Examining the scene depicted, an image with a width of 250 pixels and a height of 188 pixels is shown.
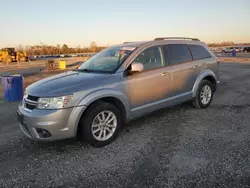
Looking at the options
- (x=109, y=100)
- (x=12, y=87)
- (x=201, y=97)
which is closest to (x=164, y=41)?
(x=201, y=97)

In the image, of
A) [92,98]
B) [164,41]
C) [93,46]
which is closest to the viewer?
[92,98]

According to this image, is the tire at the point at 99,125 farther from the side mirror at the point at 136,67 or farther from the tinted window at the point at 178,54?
the tinted window at the point at 178,54

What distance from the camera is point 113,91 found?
3.94 metres

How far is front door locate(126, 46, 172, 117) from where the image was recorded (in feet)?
14.0

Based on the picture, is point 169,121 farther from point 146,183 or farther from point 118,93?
point 146,183

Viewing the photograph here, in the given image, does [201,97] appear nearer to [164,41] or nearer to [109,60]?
[164,41]

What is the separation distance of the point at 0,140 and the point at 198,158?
363 centimetres

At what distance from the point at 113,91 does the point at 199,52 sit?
2.96 m

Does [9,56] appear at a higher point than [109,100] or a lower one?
higher

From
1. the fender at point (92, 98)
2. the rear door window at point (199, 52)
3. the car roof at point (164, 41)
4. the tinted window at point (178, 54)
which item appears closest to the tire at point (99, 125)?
the fender at point (92, 98)

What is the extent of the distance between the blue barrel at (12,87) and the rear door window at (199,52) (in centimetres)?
587

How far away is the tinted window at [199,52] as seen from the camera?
5609 millimetres

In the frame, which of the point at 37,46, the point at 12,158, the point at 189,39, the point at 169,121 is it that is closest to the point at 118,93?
the point at 169,121

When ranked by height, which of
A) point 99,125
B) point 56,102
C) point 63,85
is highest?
point 63,85
